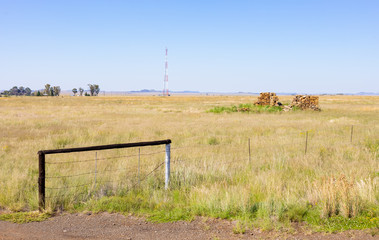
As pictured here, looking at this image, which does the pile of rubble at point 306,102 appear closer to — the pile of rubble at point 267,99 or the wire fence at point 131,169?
the pile of rubble at point 267,99

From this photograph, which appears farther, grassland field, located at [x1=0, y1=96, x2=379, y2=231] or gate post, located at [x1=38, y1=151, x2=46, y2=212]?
gate post, located at [x1=38, y1=151, x2=46, y2=212]

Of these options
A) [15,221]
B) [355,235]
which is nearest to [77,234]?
[15,221]

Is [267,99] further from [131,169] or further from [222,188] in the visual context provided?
[222,188]

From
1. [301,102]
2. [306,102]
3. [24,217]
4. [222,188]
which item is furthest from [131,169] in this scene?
[306,102]

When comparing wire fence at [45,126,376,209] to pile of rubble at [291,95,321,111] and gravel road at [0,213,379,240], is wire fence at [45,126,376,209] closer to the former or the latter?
gravel road at [0,213,379,240]

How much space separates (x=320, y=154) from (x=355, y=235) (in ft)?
21.7

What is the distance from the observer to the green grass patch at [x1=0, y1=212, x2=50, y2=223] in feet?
18.7

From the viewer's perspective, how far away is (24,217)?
19.0 ft

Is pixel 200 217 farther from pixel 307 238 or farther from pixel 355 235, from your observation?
pixel 355 235

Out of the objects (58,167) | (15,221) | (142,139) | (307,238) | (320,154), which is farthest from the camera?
(142,139)

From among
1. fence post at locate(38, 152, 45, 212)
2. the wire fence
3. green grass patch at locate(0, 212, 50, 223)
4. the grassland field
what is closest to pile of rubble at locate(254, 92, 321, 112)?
the wire fence

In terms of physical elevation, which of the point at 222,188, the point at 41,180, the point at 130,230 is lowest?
the point at 130,230

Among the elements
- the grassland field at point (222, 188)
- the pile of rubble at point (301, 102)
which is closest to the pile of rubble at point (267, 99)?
the pile of rubble at point (301, 102)

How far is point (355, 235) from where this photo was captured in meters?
5.01
